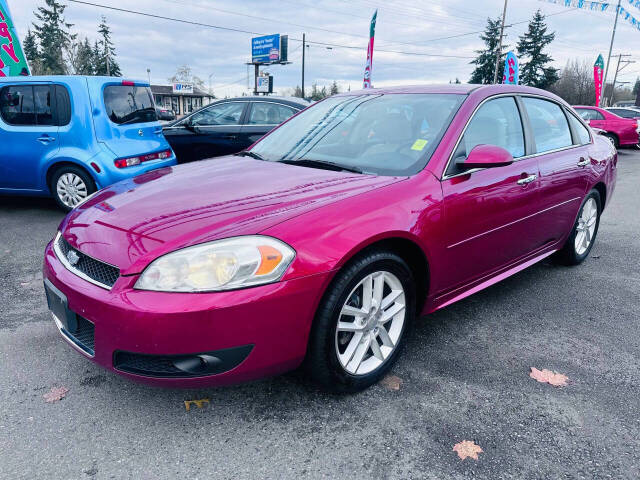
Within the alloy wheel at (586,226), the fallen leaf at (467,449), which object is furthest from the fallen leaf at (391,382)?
the alloy wheel at (586,226)

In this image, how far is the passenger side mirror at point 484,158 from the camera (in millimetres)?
2590

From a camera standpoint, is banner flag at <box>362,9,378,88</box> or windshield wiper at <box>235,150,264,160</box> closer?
windshield wiper at <box>235,150,264,160</box>

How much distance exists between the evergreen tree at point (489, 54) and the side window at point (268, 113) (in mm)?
47969

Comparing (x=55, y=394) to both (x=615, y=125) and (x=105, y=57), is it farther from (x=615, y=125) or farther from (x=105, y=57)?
(x=105, y=57)

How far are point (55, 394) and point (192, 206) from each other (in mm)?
1168

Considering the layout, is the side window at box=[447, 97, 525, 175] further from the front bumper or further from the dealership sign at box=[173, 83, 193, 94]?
the dealership sign at box=[173, 83, 193, 94]

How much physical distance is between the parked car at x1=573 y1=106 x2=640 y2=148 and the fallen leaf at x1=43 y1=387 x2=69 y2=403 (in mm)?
17217

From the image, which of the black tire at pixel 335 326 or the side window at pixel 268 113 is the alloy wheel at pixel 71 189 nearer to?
the side window at pixel 268 113

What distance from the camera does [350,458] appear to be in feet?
6.39

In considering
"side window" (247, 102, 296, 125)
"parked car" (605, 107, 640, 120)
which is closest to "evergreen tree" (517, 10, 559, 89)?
"parked car" (605, 107, 640, 120)

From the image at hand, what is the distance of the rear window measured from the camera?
5.80 meters

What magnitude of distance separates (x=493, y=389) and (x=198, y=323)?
1.57m

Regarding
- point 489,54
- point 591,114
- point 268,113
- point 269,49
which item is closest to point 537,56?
point 489,54

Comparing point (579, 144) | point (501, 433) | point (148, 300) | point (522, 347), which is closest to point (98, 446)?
point (148, 300)
